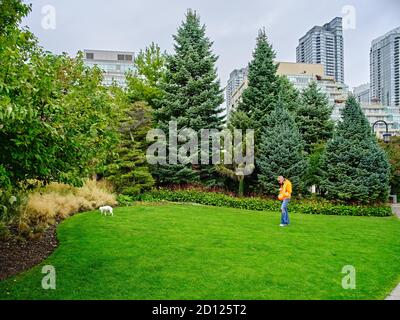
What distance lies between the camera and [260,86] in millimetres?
22859

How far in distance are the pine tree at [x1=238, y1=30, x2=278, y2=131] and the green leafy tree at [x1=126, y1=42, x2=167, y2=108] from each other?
5.85 metres

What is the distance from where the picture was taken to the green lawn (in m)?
5.75

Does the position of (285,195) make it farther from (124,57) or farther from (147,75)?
(124,57)

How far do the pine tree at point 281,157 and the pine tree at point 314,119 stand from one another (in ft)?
20.1

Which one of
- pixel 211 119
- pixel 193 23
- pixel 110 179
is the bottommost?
pixel 110 179

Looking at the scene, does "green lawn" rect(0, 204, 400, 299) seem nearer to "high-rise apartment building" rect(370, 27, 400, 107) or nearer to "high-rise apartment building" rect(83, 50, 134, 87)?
"high-rise apartment building" rect(370, 27, 400, 107)

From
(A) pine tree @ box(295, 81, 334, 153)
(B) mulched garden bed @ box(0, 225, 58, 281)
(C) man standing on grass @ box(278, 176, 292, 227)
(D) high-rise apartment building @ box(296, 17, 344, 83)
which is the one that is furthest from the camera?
(D) high-rise apartment building @ box(296, 17, 344, 83)

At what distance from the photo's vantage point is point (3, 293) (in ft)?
18.8

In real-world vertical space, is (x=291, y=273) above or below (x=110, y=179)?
below

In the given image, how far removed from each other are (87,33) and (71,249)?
611cm

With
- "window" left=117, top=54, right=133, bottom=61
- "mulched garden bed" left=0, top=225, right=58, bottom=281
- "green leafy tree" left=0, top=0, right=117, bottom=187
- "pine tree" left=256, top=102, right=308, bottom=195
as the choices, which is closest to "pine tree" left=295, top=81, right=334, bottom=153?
"pine tree" left=256, top=102, right=308, bottom=195

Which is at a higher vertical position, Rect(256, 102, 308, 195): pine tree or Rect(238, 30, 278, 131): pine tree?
Rect(238, 30, 278, 131): pine tree

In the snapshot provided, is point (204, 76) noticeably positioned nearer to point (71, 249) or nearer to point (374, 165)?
point (374, 165)
